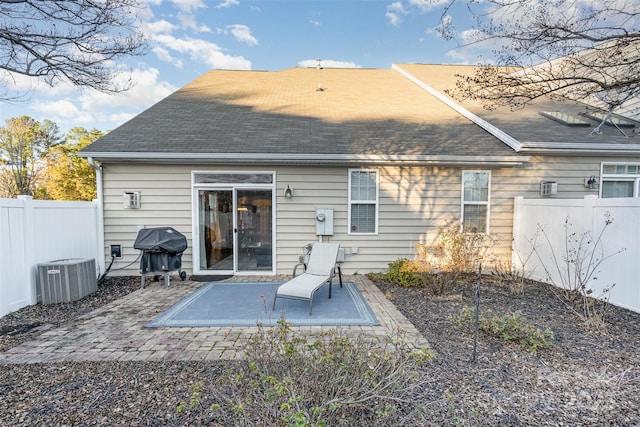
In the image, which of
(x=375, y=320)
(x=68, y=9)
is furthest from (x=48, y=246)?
(x=375, y=320)

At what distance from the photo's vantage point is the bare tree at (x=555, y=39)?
417cm

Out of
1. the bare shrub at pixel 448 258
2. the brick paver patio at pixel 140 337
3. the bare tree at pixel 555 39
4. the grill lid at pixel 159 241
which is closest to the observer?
the brick paver patio at pixel 140 337

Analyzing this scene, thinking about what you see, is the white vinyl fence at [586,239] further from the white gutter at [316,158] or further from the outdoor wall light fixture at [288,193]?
the outdoor wall light fixture at [288,193]

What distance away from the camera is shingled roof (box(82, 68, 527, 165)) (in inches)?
256

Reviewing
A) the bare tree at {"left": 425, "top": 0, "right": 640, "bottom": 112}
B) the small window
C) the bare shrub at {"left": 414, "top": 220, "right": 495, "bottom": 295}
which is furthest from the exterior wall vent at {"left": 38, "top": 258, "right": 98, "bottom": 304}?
the small window

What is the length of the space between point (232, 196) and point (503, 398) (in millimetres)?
5890

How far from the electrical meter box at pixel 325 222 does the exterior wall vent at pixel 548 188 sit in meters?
4.87

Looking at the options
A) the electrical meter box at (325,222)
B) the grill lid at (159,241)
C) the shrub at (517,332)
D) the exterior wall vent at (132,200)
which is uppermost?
the exterior wall vent at (132,200)

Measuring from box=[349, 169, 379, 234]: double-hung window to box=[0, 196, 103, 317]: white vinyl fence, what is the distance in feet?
18.2

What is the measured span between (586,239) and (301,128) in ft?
20.2

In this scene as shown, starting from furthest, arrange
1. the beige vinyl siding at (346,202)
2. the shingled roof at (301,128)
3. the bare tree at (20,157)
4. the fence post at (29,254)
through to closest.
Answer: the bare tree at (20,157), the beige vinyl siding at (346,202), the shingled roof at (301,128), the fence post at (29,254)

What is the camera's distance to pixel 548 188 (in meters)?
7.00

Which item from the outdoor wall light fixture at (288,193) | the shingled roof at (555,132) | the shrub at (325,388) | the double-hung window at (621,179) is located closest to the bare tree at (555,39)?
the shingled roof at (555,132)

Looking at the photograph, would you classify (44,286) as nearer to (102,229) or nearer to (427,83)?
(102,229)
